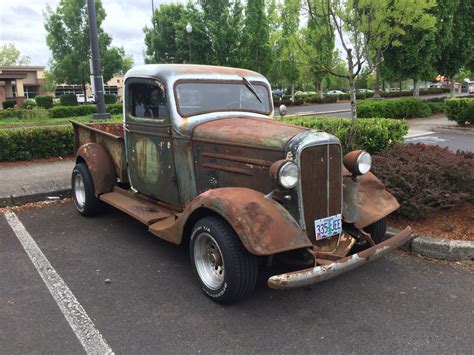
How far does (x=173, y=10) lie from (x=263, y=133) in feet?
103

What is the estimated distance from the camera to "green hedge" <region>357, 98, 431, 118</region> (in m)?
16.5

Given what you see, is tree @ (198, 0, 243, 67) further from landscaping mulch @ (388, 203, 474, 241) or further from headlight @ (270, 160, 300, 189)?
headlight @ (270, 160, 300, 189)

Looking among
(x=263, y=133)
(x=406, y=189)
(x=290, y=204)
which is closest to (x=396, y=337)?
(x=290, y=204)

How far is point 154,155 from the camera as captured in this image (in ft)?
15.8

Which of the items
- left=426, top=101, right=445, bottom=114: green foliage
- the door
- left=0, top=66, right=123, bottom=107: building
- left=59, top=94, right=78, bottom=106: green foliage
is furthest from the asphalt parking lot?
left=0, top=66, right=123, bottom=107: building

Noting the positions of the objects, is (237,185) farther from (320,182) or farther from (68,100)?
(68,100)

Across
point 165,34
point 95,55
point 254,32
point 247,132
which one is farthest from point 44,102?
point 247,132

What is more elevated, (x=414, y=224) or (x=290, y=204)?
(x=290, y=204)

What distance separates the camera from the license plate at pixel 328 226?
360 cm

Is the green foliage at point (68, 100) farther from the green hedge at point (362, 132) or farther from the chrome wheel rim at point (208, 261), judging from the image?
the chrome wheel rim at point (208, 261)

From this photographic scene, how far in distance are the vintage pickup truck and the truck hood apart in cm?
1

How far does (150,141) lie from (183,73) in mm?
857

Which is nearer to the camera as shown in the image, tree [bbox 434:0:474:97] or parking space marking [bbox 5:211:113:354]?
parking space marking [bbox 5:211:113:354]

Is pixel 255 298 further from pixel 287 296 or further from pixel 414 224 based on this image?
pixel 414 224
